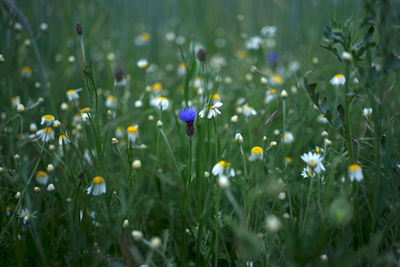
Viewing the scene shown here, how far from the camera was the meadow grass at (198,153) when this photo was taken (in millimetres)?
1076

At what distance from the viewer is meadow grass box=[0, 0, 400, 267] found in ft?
3.53

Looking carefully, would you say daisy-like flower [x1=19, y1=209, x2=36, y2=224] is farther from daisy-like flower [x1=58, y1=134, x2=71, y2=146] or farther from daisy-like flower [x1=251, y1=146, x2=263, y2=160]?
daisy-like flower [x1=251, y1=146, x2=263, y2=160]

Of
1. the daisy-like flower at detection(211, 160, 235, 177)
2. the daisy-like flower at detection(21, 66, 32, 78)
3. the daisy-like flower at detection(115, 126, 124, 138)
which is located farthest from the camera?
the daisy-like flower at detection(21, 66, 32, 78)

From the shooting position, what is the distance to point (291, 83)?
2.41m

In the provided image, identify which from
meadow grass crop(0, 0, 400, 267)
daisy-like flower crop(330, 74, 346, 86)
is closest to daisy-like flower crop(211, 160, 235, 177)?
meadow grass crop(0, 0, 400, 267)

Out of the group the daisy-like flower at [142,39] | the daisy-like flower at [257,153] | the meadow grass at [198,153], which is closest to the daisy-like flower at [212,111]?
the meadow grass at [198,153]

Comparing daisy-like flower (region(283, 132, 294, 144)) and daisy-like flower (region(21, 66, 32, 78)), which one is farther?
daisy-like flower (region(21, 66, 32, 78))

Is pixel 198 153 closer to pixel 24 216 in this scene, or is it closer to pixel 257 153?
pixel 257 153

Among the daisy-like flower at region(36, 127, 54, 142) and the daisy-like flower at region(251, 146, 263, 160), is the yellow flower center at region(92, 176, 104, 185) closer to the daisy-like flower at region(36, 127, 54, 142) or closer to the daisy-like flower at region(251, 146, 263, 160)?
the daisy-like flower at region(36, 127, 54, 142)

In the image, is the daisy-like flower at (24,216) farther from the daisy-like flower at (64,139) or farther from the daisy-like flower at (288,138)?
the daisy-like flower at (288,138)

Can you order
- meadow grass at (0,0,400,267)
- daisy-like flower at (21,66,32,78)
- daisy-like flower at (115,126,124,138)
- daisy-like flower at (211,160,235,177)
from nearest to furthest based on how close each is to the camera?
meadow grass at (0,0,400,267) < daisy-like flower at (211,160,235,177) < daisy-like flower at (115,126,124,138) < daisy-like flower at (21,66,32,78)

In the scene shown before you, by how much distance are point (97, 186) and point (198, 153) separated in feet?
1.24

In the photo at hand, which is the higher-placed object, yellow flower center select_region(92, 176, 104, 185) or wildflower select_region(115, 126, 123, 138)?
wildflower select_region(115, 126, 123, 138)

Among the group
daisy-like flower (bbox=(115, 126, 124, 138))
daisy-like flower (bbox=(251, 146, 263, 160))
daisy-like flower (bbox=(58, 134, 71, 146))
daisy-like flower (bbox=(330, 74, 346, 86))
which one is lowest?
daisy-like flower (bbox=(251, 146, 263, 160))
